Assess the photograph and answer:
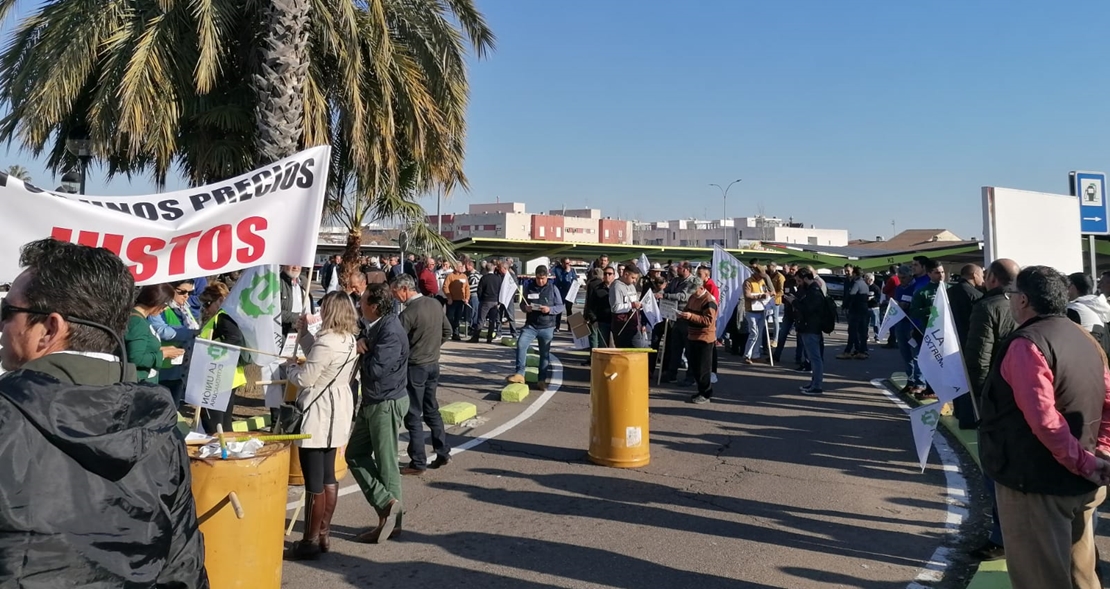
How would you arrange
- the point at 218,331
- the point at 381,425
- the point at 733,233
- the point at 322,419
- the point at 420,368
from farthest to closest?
the point at 733,233
the point at 420,368
the point at 218,331
the point at 381,425
the point at 322,419

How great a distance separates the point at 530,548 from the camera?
5.26 metres

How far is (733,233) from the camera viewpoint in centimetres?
12331

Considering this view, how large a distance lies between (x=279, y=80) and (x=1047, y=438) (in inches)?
361

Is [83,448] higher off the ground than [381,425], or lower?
higher

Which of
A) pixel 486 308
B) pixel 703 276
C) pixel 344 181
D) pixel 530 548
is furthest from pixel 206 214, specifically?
pixel 486 308

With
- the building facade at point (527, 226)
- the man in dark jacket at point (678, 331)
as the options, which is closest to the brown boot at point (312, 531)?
the man in dark jacket at point (678, 331)

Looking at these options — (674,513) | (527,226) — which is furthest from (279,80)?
(527,226)

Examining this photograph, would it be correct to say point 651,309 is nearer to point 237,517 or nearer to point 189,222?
point 189,222

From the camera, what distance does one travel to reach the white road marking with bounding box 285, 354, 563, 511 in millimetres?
6547

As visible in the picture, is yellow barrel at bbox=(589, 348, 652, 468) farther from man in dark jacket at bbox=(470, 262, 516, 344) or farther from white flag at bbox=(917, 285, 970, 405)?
man in dark jacket at bbox=(470, 262, 516, 344)

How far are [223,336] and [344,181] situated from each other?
6.13 meters

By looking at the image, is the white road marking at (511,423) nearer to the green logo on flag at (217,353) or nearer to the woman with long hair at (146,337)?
the green logo on flag at (217,353)

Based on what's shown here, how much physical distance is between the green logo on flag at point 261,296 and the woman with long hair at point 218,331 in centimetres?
77

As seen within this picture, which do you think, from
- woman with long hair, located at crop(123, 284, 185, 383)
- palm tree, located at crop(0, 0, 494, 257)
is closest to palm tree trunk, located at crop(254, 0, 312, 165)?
palm tree, located at crop(0, 0, 494, 257)
